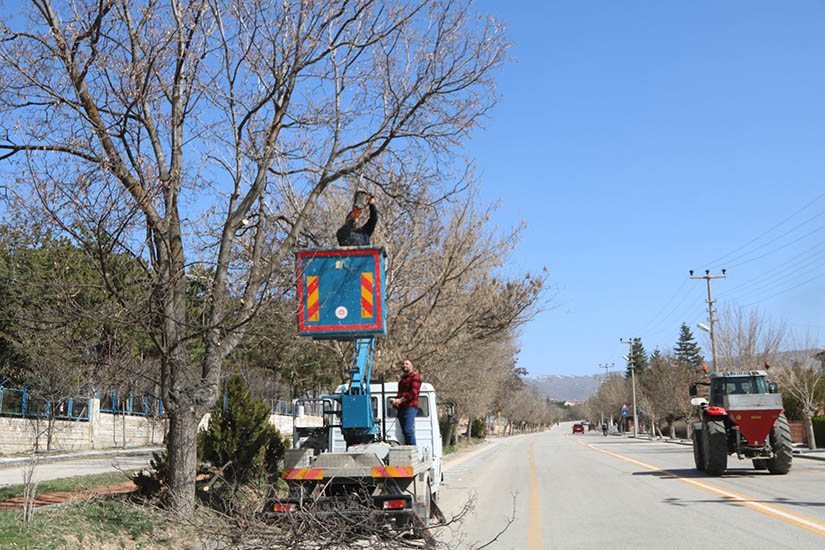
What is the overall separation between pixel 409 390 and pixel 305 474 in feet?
7.58

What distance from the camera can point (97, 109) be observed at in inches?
387

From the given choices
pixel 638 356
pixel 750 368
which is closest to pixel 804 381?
pixel 750 368

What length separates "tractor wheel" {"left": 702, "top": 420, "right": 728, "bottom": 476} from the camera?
1873 centimetres

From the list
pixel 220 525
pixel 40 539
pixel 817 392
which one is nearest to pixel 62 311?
pixel 40 539

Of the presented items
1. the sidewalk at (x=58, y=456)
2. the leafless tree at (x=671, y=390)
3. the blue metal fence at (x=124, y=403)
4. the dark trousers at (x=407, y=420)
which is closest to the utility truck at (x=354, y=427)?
the dark trousers at (x=407, y=420)

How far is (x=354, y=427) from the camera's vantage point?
33.7 feet

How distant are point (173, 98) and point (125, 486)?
848 centimetres

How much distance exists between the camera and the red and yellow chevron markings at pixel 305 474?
30.2 feet

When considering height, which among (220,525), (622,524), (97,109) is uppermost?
(97,109)

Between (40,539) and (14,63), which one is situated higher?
(14,63)

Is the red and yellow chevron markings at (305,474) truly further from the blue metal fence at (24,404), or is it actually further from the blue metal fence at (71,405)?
the blue metal fence at (24,404)

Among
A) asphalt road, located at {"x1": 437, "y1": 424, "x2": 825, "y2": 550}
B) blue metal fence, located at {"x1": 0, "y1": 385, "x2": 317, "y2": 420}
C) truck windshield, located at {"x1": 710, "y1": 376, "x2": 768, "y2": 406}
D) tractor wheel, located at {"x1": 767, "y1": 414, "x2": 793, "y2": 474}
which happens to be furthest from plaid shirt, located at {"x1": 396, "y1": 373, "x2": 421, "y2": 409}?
truck windshield, located at {"x1": 710, "y1": 376, "x2": 768, "y2": 406}

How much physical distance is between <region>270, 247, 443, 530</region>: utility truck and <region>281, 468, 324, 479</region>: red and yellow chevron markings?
0.01m

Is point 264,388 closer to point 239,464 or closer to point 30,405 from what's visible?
point 30,405
